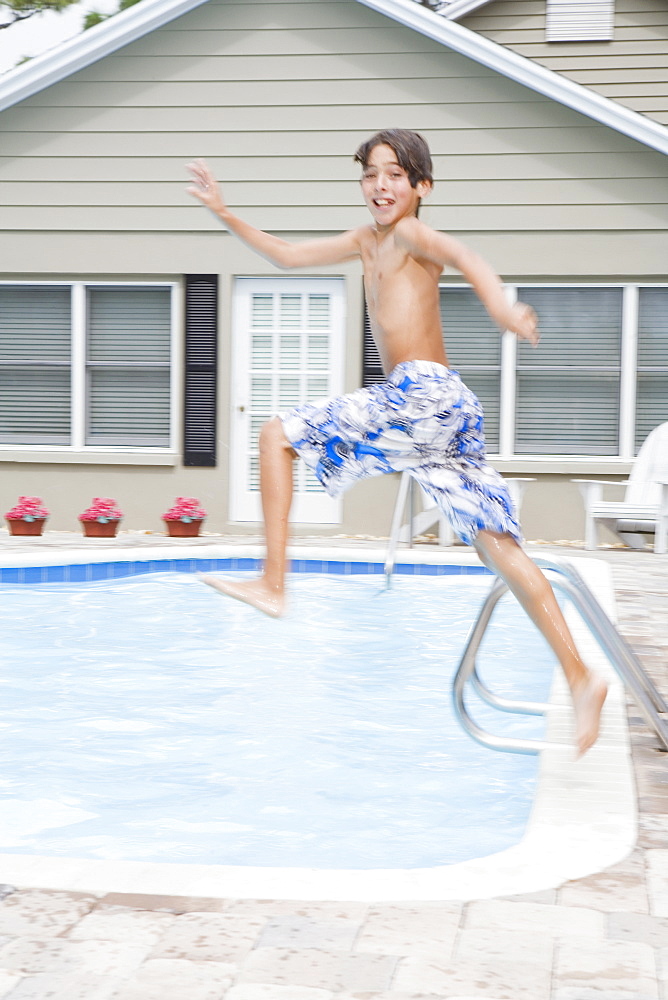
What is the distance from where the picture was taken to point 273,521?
8.92ft

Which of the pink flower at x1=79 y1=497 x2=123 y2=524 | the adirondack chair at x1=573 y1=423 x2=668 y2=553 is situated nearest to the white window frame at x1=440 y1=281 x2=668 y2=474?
the adirondack chair at x1=573 y1=423 x2=668 y2=553

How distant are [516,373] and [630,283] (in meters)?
1.09

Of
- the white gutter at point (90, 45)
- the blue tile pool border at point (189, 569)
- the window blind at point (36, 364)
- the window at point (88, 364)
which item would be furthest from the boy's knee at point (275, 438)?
the white gutter at point (90, 45)

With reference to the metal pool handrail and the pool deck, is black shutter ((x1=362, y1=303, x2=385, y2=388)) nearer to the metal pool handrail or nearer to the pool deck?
the metal pool handrail

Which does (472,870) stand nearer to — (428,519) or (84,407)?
(428,519)

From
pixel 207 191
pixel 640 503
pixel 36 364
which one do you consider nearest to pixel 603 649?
pixel 207 191

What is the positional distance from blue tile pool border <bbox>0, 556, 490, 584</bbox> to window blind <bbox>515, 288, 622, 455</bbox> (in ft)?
7.24

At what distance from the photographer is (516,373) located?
892 centimetres

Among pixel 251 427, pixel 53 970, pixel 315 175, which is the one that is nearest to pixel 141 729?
pixel 53 970

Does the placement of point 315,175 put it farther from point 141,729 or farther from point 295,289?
point 141,729

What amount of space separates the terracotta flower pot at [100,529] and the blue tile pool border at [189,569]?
4.46ft

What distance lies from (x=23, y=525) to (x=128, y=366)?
1.70 m

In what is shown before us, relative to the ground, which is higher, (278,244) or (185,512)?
(278,244)

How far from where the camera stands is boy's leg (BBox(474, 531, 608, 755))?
2644 millimetres
